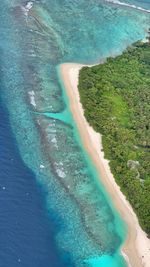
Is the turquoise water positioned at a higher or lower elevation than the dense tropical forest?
lower

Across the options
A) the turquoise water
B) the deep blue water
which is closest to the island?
the turquoise water

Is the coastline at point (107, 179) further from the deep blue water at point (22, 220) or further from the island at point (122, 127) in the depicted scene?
the deep blue water at point (22, 220)

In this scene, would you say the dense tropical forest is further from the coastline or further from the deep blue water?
the deep blue water

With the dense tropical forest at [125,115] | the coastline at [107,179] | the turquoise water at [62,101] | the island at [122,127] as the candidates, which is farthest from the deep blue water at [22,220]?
the dense tropical forest at [125,115]

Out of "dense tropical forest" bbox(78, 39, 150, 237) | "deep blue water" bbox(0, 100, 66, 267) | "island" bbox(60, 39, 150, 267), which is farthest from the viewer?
"dense tropical forest" bbox(78, 39, 150, 237)

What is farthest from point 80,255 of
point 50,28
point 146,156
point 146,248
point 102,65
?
point 50,28

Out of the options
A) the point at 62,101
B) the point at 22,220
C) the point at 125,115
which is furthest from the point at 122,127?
the point at 22,220
